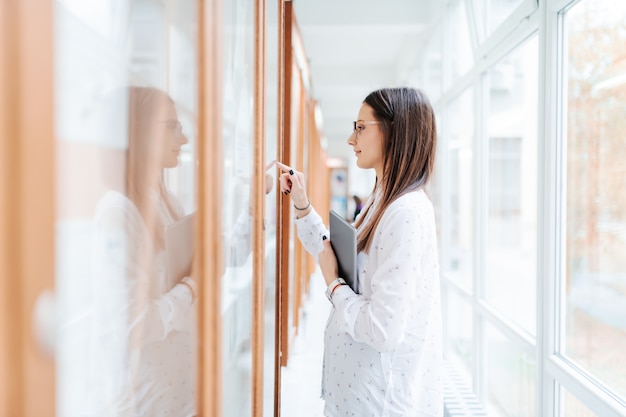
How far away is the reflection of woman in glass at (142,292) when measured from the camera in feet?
3.29

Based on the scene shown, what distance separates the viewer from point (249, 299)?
1675 millimetres

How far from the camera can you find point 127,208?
1.03 meters

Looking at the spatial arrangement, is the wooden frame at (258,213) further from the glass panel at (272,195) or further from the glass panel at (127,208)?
the glass panel at (127,208)

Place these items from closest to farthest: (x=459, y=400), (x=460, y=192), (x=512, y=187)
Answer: (x=459, y=400), (x=512, y=187), (x=460, y=192)

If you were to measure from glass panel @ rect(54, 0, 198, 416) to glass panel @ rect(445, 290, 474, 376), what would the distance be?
3.98 metres

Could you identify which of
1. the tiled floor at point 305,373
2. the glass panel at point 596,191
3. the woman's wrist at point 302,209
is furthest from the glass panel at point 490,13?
the tiled floor at point 305,373

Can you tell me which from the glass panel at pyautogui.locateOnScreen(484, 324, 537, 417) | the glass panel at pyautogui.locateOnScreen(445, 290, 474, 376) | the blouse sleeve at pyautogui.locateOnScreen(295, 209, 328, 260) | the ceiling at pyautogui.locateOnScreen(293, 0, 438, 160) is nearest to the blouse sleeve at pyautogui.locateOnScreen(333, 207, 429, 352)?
the blouse sleeve at pyautogui.locateOnScreen(295, 209, 328, 260)

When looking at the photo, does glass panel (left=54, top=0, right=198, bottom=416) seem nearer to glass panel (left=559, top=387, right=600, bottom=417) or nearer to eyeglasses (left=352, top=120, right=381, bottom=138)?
eyeglasses (left=352, top=120, right=381, bottom=138)

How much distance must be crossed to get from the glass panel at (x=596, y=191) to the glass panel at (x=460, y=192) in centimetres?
272

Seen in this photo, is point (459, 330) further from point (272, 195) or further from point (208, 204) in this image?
point (208, 204)

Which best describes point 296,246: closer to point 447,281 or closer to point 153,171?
point 447,281

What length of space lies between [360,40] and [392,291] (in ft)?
19.5

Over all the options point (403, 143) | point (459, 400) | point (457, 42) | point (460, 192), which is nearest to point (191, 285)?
point (403, 143)

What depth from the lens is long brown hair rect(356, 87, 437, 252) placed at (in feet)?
5.35
